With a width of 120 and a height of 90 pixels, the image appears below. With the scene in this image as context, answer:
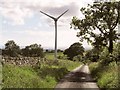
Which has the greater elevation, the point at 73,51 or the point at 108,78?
the point at 73,51

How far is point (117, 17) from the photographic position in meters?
63.0

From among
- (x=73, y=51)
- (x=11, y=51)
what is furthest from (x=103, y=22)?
(x=73, y=51)

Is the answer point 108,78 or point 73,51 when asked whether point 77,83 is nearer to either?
point 108,78

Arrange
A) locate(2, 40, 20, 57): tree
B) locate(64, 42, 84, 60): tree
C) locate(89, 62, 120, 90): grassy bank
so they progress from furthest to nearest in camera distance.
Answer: locate(64, 42, 84, 60): tree, locate(2, 40, 20, 57): tree, locate(89, 62, 120, 90): grassy bank

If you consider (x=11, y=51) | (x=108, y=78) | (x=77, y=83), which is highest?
(x=11, y=51)

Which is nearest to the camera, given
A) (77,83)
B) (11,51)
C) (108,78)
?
(108,78)

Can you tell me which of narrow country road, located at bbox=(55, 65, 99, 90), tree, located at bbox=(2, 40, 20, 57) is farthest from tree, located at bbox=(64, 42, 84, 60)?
narrow country road, located at bbox=(55, 65, 99, 90)

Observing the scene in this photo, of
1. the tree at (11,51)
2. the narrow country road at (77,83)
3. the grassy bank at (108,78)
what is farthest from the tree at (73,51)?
the grassy bank at (108,78)

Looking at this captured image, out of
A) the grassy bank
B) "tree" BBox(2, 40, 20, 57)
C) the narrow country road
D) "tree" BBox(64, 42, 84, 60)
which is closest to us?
the grassy bank

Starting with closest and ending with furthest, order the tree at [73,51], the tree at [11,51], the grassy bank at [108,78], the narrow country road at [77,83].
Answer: the grassy bank at [108,78] < the narrow country road at [77,83] < the tree at [11,51] < the tree at [73,51]

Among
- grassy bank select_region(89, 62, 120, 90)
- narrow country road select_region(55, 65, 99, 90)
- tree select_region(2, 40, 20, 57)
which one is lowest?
narrow country road select_region(55, 65, 99, 90)

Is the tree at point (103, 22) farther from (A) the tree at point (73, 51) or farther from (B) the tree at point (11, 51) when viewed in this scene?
(A) the tree at point (73, 51)

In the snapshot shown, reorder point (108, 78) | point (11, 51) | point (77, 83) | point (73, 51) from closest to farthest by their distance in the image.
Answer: point (108, 78)
point (77, 83)
point (11, 51)
point (73, 51)

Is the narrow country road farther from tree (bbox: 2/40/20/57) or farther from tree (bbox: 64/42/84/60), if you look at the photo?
tree (bbox: 64/42/84/60)
